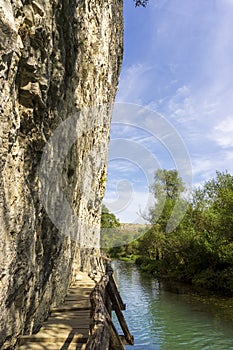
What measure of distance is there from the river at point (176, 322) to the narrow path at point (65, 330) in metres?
4.99

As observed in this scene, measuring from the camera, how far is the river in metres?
10.9

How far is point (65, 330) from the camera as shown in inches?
203

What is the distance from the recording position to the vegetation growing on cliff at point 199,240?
19.5 m

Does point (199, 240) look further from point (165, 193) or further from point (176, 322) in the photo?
point (165, 193)

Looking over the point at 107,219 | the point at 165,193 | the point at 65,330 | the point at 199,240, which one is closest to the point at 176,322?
the point at 65,330

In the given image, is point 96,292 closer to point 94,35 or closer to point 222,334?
point 222,334

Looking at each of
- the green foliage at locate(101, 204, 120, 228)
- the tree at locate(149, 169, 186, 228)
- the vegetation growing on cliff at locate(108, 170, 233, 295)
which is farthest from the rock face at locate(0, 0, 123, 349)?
the green foliage at locate(101, 204, 120, 228)

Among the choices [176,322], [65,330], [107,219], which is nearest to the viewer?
[65,330]

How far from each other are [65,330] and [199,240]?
20678 millimetres

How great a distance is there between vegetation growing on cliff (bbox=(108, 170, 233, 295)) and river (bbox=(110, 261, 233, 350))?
3.41 m

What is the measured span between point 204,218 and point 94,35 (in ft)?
65.7

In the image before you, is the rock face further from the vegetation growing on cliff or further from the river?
the vegetation growing on cliff

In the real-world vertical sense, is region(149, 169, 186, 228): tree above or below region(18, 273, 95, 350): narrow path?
above

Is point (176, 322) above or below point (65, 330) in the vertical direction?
below
